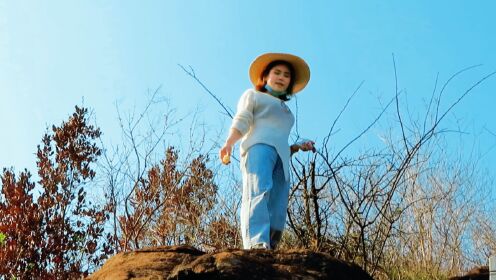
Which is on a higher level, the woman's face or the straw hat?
the straw hat

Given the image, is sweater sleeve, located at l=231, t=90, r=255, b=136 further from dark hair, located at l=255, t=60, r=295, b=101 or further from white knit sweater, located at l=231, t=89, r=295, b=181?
dark hair, located at l=255, t=60, r=295, b=101

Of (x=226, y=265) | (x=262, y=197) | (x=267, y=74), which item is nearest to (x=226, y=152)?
(x=262, y=197)

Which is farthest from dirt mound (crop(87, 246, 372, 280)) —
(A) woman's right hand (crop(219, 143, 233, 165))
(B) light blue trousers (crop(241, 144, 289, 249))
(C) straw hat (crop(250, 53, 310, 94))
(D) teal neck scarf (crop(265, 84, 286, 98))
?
(C) straw hat (crop(250, 53, 310, 94))

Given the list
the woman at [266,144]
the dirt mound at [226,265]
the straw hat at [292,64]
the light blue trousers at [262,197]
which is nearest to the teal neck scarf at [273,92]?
the woman at [266,144]

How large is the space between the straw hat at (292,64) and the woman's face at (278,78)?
0.06 metres

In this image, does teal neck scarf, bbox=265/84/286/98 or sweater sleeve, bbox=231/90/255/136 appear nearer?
sweater sleeve, bbox=231/90/255/136

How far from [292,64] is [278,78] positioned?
15 centimetres

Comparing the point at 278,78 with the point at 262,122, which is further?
the point at 278,78

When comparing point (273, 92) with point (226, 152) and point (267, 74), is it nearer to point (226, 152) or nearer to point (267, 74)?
point (267, 74)

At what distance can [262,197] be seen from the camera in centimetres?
331

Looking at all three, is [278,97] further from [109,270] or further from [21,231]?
[21,231]

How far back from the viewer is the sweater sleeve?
3502 mm

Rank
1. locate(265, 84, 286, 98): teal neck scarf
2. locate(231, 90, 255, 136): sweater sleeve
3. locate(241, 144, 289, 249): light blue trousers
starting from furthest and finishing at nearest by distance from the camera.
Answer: locate(265, 84, 286, 98): teal neck scarf, locate(231, 90, 255, 136): sweater sleeve, locate(241, 144, 289, 249): light blue trousers

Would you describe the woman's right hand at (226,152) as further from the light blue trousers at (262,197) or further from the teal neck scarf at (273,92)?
the teal neck scarf at (273,92)
